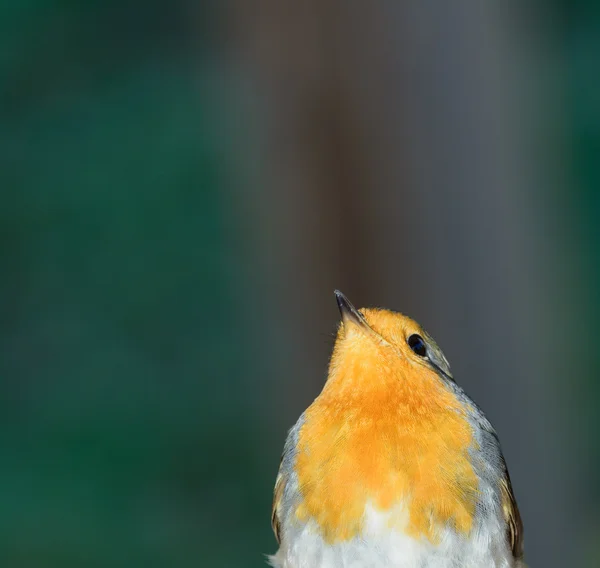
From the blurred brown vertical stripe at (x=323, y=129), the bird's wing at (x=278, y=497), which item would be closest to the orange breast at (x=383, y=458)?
the bird's wing at (x=278, y=497)

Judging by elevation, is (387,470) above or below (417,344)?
below

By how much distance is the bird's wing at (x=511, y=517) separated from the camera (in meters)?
2.03

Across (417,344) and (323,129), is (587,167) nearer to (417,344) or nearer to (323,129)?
(323,129)

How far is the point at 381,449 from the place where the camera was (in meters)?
1.86

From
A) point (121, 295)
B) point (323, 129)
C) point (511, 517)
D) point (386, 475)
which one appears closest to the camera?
point (386, 475)

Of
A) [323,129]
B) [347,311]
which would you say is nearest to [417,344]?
[347,311]

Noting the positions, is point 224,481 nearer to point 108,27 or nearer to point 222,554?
point 222,554

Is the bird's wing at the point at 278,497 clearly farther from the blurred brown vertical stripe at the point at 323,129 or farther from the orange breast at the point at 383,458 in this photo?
the blurred brown vertical stripe at the point at 323,129

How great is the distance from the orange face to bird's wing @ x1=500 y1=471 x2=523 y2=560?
0.13 meters

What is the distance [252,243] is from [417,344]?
3255 mm

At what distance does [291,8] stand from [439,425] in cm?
213

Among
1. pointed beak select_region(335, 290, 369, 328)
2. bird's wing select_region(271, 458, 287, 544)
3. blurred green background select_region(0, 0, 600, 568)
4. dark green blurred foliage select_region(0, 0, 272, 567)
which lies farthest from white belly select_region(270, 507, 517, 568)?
dark green blurred foliage select_region(0, 0, 272, 567)

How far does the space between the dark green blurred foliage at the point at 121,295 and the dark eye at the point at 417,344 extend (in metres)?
3.21

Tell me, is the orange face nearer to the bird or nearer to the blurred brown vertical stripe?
the bird
